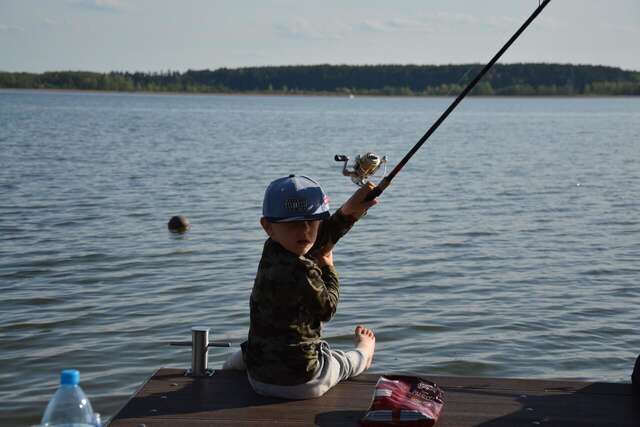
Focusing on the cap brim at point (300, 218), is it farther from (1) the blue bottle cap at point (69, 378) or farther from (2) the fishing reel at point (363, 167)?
(1) the blue bottle cap at point (69, 378)

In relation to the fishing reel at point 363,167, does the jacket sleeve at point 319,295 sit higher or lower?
lower

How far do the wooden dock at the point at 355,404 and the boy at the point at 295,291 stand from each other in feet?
0.36

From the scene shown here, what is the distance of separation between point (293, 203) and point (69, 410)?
144 cm

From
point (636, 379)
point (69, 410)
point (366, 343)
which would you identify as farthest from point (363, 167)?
point (69, 410)

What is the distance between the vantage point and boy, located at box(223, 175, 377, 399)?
4.53 metres

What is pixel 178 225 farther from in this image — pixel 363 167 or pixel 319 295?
pixel 319 295

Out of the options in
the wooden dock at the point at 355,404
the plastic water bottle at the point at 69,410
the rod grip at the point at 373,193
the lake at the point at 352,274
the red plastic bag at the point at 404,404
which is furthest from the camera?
the lake at the point at 352,274

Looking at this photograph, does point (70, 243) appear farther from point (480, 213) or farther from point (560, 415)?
point (560, 415)

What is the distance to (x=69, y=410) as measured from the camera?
344 cm

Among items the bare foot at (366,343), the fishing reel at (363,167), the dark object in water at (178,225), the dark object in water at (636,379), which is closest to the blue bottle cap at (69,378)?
the fishing reel at (363,167)

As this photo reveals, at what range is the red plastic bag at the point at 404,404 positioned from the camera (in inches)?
169

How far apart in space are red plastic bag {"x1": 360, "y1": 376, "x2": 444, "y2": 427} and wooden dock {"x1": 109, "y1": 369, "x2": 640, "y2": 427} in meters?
0.09

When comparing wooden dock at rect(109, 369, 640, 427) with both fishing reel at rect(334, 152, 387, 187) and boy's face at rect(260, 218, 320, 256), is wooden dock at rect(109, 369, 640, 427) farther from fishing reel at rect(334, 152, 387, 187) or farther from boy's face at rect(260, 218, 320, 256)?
fishing reel at rect(334, 152, 387, 187)

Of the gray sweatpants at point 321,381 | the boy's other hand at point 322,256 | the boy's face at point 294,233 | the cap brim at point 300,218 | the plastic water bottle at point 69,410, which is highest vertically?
the cap brim at point 300,218
